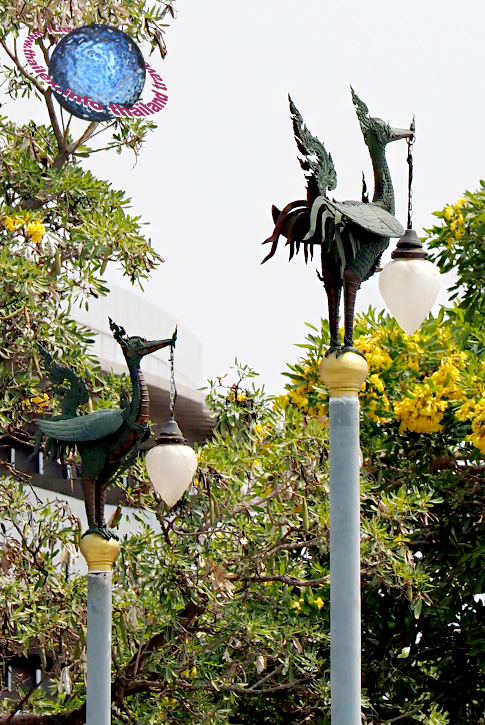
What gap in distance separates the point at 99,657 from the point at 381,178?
3.47m

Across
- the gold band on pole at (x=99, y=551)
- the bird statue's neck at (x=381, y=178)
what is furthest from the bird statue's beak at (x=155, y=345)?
the bird statue's neck at (x=381, y=178)

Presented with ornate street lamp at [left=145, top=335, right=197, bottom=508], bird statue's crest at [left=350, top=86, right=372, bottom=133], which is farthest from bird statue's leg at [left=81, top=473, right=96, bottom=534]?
bird statue's crest at [left=350, top=86, right=372, bottom=133]

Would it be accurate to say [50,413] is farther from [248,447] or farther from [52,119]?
[52,119]

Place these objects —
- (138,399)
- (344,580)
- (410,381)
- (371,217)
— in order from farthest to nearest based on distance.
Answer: (410,381)
(138,399)
(371,217)
(344,580)

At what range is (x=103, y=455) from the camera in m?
9.39

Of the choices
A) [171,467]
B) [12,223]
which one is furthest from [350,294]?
[12,223]

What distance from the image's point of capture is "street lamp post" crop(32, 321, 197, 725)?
8.88m

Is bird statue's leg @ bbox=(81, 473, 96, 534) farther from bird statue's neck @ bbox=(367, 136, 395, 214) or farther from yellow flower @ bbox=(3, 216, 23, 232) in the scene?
yellow flower @ bbox=(3, 216, 23, 232)

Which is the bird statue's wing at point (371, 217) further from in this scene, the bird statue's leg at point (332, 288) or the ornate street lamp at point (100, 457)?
the ornate street lamp at point (100, 457)

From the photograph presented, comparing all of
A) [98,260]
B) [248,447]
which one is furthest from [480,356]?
[98,260]

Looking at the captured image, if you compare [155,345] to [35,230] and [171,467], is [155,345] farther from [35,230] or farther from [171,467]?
[35,230]

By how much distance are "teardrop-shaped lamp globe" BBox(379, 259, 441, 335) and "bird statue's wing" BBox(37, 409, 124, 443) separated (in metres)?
2.48

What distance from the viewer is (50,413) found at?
43.9ft

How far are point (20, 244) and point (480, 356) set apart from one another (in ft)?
17.6
